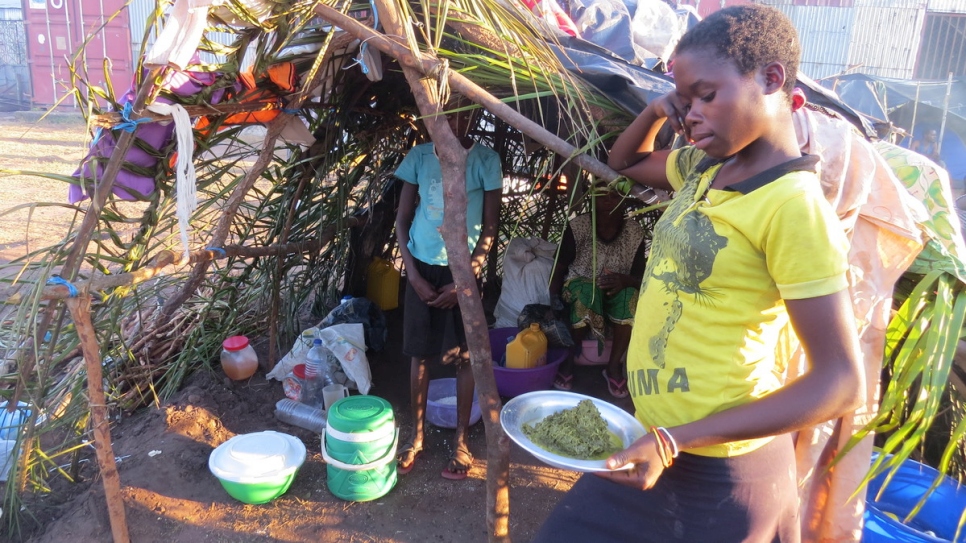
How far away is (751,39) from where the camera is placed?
118 cm

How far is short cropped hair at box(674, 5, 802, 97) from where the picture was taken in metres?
1.18

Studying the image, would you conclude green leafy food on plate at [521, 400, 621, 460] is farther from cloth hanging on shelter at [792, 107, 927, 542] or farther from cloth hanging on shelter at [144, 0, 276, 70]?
cloth hanging on shelter at [144, 0, 276, 70]

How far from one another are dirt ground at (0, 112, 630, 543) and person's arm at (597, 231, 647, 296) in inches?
46.0

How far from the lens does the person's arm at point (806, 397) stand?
1074 mm

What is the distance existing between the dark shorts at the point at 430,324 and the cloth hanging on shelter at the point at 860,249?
5.36 ft

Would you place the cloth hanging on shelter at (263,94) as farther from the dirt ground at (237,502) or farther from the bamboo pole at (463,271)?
the dirt ground at (237,502)

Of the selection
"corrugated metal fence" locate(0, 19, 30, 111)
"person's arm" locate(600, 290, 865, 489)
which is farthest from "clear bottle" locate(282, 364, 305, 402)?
"corrugated metal fence" locate(0, 19, 30, 111)

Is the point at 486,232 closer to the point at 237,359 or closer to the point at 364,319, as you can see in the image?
the point at 364,319

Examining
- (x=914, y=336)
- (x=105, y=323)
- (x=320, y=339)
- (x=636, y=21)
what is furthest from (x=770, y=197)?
(x=320, y=339)

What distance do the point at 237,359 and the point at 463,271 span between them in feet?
6.62

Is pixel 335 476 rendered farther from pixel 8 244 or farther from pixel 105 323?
pixel 8 244

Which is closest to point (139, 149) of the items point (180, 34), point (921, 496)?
point (180, 34)

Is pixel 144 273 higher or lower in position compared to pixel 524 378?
higher

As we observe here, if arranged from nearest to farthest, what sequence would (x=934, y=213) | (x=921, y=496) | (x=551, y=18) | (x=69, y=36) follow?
(x=934, y=213)
(x=921, y=496)
(x=551, y=18)
(x=69, y=36)
